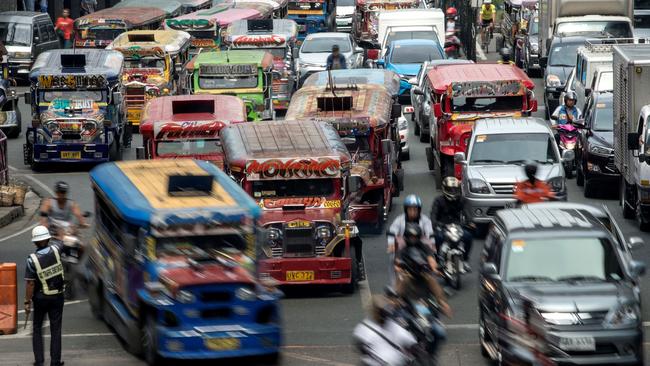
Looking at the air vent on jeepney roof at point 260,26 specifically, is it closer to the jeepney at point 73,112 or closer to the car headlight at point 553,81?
the car headlight at point 553,81

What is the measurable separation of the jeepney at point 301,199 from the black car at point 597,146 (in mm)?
7925

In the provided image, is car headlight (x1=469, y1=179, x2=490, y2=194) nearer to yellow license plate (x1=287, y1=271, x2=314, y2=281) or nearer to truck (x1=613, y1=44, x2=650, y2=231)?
truck (x1=613, y1=44, x2=650, y2=231)

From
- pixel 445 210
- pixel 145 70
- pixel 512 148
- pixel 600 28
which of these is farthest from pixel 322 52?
pixel 445 210

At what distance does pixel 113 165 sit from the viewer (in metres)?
21.1

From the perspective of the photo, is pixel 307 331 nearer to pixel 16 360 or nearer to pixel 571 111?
pixel 16 360

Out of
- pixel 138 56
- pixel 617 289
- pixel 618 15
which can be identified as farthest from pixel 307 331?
pixel 618 15

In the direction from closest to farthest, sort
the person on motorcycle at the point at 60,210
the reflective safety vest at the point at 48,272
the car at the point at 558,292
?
the car at the point at 558,292, the reflective safety vest at the point at 48,272, the person on motorcycle at the point at 60,210

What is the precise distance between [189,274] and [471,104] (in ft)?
50.0

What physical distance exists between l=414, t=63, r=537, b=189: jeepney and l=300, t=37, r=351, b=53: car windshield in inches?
655

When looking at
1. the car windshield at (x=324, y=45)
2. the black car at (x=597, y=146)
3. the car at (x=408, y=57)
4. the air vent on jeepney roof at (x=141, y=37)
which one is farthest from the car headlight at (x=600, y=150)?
the car windshield at (x=324, y=45)

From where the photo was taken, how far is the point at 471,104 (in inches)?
1265

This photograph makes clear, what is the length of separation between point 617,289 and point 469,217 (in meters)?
11.0

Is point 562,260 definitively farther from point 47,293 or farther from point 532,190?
point 47,293

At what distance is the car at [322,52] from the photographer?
47656 mm
